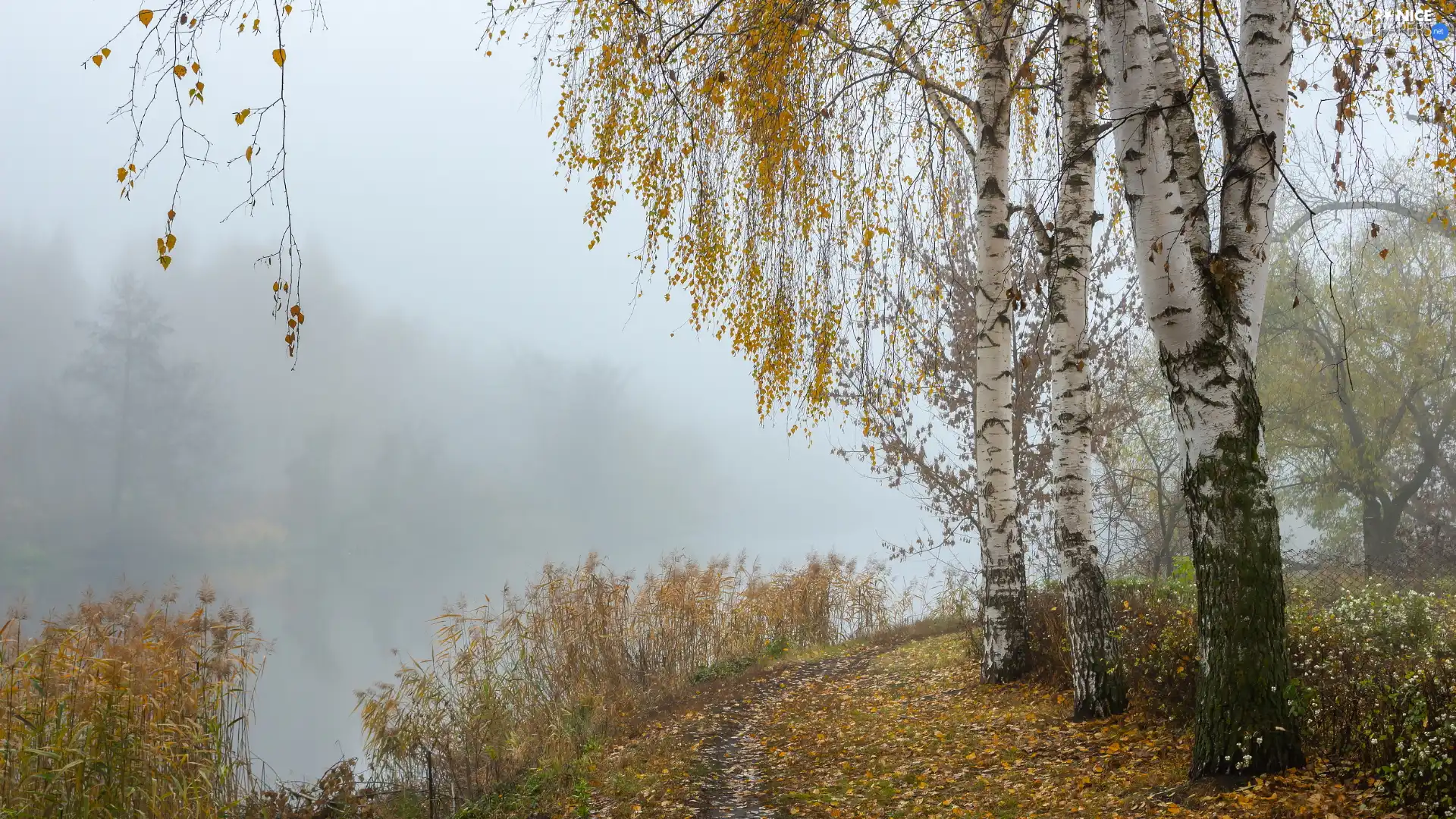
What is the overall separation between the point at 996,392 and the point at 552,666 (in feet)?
15.1

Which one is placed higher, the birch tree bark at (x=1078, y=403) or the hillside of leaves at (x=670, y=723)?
the birch tree bark at (x=1078, y=403)

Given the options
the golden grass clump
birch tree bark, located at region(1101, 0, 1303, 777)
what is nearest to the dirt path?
birch tree bark, located at region(1101, 0, 1303, 777)

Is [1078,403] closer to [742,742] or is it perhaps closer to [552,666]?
[742,742]

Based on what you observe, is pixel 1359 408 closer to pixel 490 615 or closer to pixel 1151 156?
pixel 1151 156

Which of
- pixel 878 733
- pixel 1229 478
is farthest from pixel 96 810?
pixel 1229 478

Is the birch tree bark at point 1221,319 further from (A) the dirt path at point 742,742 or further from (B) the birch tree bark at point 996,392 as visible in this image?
(B) the birch tree bark at point 996,392

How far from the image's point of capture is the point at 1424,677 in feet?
11.8

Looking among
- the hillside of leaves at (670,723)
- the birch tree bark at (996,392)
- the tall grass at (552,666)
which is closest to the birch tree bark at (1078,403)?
the hillside of leaves at (670,723)

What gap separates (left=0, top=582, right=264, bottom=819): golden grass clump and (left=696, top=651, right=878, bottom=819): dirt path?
297 cm

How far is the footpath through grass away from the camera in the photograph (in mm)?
3802

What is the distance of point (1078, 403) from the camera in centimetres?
571

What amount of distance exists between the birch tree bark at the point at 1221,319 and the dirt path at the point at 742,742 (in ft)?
8.36

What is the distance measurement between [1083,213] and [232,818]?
22.6 feet

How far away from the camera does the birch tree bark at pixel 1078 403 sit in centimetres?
548
